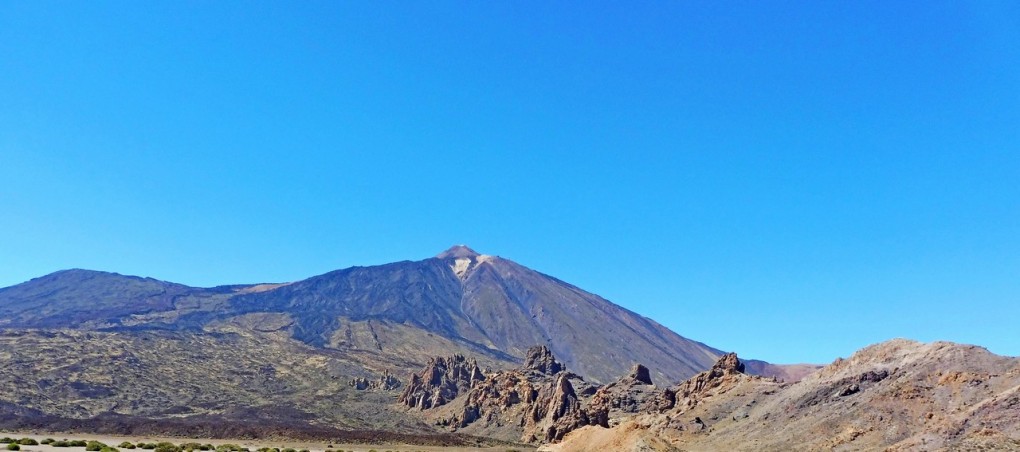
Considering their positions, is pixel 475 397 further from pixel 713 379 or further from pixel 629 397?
pixel 713 379

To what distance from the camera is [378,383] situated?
149 m

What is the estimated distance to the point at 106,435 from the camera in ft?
274

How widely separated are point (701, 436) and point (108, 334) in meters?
151

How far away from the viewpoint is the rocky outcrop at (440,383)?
423 feet

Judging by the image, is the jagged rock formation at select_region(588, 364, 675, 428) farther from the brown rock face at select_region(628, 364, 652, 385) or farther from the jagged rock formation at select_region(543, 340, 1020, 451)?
the jagged rock formation at select_region(543, 340, 1020, 451)

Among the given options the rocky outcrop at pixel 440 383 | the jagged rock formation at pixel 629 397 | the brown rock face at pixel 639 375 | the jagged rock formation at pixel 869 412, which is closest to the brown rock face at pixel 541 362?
the rocky outcrop at pixel 440 383

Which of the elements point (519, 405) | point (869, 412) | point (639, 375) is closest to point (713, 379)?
point (869, 412)

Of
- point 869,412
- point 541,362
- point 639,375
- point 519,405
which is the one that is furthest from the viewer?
point 541,362

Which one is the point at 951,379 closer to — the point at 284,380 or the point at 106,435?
the point at 106,435

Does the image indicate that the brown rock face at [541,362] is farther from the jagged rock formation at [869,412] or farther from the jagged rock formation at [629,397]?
the jagged rock formation at [869,412]

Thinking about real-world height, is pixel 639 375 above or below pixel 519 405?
above

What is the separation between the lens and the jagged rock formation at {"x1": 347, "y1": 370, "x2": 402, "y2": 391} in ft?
478

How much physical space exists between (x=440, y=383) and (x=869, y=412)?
99320 millimetres

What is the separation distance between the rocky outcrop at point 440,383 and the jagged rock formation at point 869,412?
70772 millimetres
